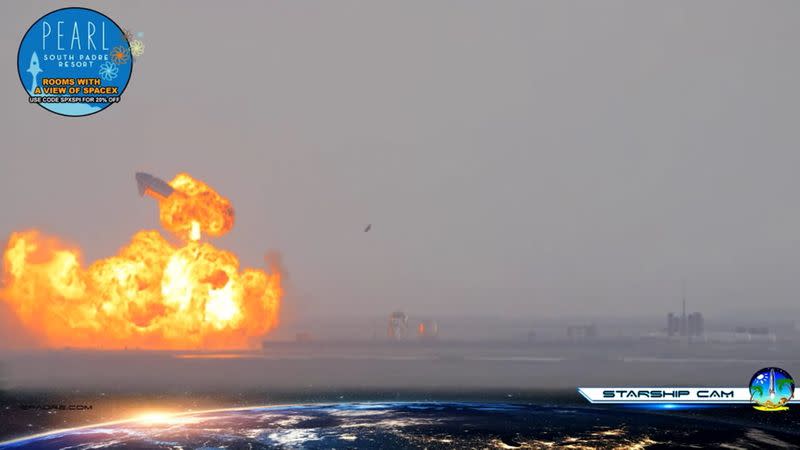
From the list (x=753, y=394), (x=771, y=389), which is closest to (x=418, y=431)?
(x=753, y=394)

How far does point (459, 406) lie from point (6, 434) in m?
90.4

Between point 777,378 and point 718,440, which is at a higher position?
point 777,378

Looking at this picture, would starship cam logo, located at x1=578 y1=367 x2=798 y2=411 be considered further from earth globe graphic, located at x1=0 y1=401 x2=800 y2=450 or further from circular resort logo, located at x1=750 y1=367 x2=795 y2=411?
earth globe graphic, located at x1=0 y1=401 x2=800 y2=450

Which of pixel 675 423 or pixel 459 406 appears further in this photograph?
pixel 459 406

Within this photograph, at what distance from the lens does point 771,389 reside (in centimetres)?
9969

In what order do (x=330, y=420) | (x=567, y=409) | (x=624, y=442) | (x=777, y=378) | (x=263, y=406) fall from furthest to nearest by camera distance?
(x=263, y=406) < (x=567, y=409) < (x=330, y=420) < (x=624, y=442) < (x=777, y=378)

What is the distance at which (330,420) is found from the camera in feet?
468

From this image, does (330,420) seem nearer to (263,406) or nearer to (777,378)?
(263,406)

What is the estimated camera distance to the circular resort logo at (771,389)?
326 ft

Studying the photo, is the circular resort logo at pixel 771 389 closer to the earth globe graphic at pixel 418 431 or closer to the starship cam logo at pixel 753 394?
the starship cam logo at pixel 753 394

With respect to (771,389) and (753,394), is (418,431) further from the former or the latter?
(771,389)

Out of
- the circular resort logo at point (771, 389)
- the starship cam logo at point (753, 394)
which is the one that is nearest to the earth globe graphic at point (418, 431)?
the starship cam logo at point (753, 394)

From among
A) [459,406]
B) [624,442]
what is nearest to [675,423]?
[624,442]

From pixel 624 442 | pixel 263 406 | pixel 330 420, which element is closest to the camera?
pixel 624 442
